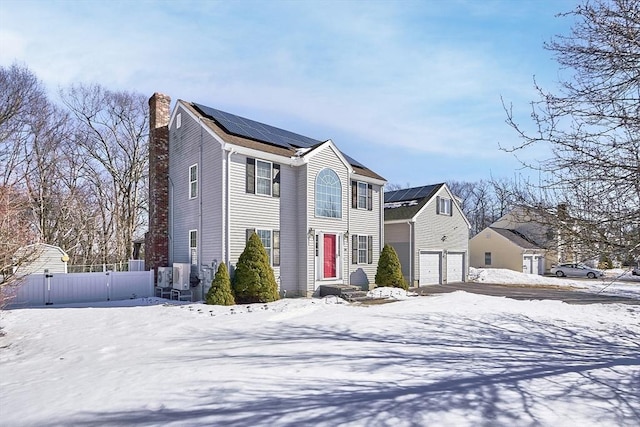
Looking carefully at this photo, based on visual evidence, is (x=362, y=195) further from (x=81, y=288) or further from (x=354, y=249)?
(x=81, y=288)

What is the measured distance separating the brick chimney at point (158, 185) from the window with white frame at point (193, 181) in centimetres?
184

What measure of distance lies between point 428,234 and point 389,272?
20.4 feet

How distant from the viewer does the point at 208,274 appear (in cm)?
1411

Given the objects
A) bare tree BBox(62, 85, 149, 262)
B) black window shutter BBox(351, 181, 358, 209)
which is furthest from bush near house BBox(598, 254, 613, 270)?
bare tree BBox(62, 85, 149, 262)

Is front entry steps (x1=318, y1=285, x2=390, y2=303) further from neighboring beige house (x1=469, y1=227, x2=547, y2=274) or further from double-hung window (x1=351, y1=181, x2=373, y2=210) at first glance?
neighboring beige house (x1=469, y1=227, x2=547, y2=274)

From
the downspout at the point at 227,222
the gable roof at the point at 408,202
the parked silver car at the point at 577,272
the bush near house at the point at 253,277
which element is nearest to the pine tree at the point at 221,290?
the bush near house at the point at 253,277

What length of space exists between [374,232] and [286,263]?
17.8 feet

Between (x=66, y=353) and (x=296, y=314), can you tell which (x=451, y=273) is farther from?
(x=66, y=353)

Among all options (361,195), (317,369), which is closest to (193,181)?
(361,195)

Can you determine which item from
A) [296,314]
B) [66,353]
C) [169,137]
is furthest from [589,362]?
[169,137]

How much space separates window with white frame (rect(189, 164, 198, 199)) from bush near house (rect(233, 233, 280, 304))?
11.6 feet

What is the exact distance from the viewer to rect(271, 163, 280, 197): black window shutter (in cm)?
1511

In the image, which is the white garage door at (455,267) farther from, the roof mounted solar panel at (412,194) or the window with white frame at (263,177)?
the window with white frame at (263,177)

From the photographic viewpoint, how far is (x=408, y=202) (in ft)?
77.4
